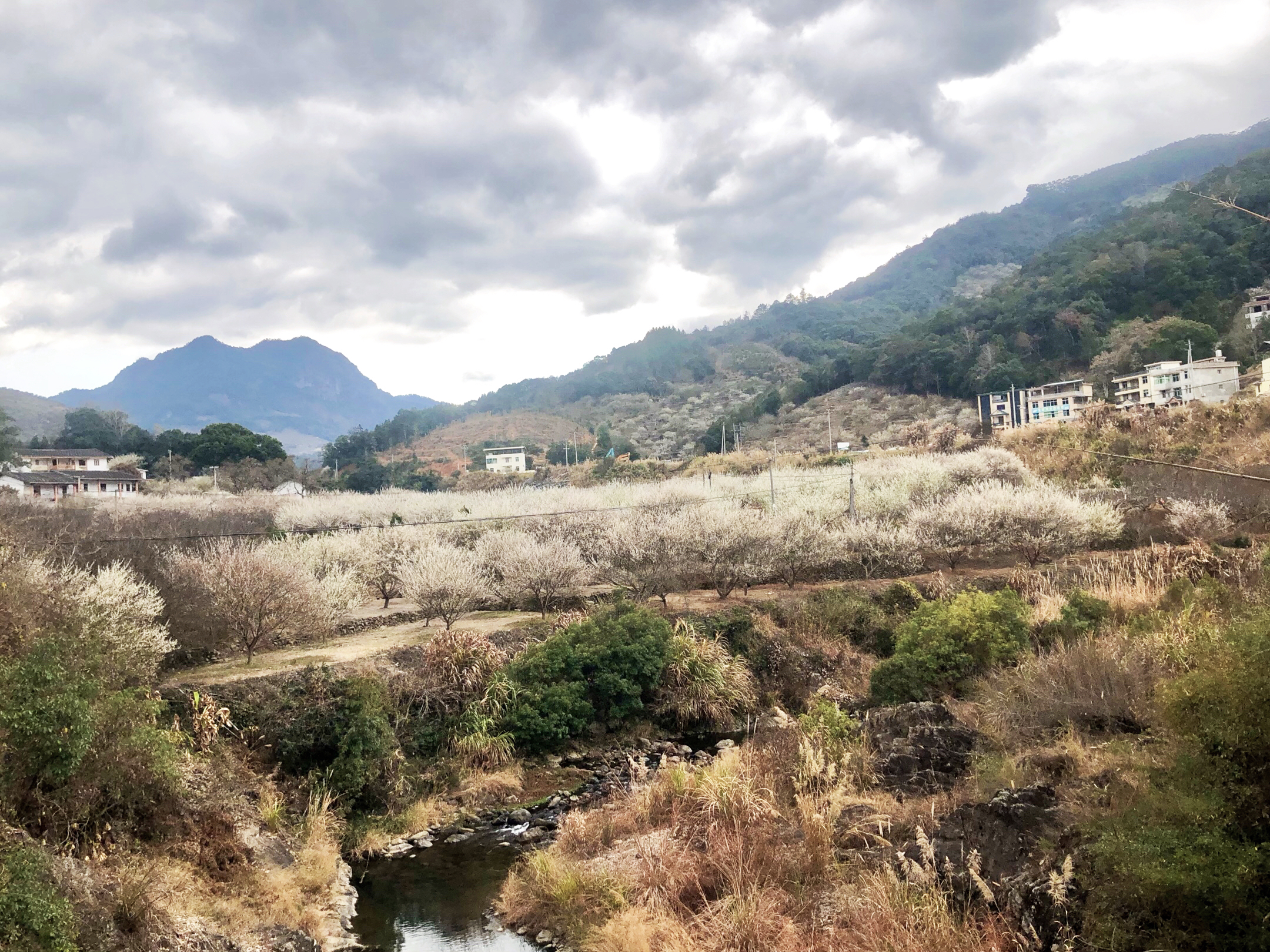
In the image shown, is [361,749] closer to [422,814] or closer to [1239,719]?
[422,814]

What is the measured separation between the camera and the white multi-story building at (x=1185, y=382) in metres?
53.1

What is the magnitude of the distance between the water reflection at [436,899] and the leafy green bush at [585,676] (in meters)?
4.10

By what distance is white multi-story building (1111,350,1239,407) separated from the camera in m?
53.1

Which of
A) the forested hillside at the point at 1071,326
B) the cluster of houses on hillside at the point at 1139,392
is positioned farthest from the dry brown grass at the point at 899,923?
the forested hillside at the point at 1071,326

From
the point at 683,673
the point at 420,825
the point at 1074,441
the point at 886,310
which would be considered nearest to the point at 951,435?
the point at 1074,441

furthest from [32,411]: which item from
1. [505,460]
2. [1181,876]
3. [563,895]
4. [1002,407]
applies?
[1181,876]

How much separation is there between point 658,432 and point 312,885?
Answer: 98.8 metres

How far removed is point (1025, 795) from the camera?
28.6 ft

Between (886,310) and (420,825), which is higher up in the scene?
(886,310)

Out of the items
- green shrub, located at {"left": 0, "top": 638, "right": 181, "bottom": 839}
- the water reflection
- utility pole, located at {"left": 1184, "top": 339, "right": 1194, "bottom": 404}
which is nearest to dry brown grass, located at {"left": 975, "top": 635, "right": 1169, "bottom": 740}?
the water reflection

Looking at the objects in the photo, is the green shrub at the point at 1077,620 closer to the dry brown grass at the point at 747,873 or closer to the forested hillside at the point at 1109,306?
the dry brown grass at the point at 747,873

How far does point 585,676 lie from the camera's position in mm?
21047

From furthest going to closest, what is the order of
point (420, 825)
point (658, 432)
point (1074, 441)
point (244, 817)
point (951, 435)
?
point (658, 432) < point (951, 435) < point (1074, 441) < point (420, 825) < point (244, 817)

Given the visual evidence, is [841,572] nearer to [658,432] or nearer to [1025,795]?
[1025,795]
